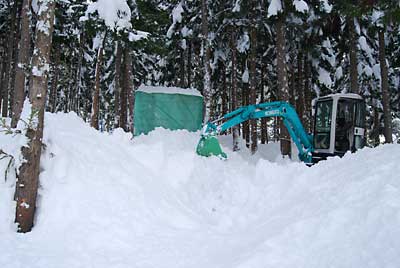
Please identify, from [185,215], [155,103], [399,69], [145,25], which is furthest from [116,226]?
[399,69]

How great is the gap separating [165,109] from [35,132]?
9187mm

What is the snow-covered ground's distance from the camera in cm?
407

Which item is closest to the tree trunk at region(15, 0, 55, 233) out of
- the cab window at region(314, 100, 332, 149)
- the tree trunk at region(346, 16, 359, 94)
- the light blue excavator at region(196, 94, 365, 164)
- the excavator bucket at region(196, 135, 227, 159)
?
the excavator bucket at region(196, 135, 227, 159)

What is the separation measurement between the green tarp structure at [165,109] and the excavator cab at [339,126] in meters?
6.04

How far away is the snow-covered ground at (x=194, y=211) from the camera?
160 inches

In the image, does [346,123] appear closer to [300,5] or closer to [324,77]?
[300,5]

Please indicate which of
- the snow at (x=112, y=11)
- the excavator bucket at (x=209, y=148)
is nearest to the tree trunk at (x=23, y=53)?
the snow at (x=112, y=11)

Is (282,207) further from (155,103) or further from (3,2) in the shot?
(3,2)

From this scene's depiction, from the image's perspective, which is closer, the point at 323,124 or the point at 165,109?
the point at 323,124

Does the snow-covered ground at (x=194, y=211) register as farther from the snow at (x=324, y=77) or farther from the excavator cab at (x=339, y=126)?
the snow at (x=324, y=77)

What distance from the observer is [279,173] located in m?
7.91

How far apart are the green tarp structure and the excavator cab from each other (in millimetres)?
6036

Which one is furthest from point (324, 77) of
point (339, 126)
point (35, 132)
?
point (35, 132)

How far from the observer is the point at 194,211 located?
24.2 ft
